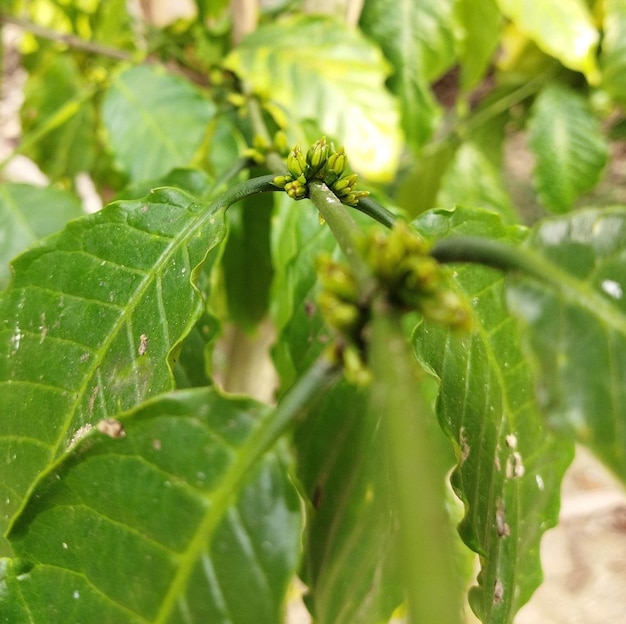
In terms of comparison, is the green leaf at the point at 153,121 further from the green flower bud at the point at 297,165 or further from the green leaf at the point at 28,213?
the green flower bud at the point at 297,165

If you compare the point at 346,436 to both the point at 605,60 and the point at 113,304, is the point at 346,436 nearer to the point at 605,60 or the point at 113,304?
the point at 113,304

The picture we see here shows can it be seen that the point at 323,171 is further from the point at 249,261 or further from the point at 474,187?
the point at 474,187

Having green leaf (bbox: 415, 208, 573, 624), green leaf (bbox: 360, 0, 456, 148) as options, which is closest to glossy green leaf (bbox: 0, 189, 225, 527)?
green leaf (bbox: 415, 208, 573, 624)

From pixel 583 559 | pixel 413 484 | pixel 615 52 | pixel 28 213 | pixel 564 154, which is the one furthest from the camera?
pixel 583 559

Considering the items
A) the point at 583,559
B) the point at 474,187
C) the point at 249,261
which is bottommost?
the point at 583,559

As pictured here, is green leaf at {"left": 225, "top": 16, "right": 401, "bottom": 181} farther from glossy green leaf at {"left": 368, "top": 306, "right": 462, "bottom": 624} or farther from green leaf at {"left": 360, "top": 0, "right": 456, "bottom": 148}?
glossy green leaf at {"left": 368, "top": 306, "right": 462, "bottom": 624}

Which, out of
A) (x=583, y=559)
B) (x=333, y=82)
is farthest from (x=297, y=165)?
(x=583, y=559)

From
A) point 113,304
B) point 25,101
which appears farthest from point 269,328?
point 25,101
